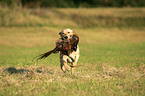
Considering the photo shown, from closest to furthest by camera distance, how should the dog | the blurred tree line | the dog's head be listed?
the dog < the dog's head < the blurred tree line

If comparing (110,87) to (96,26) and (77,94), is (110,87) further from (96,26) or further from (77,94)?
(96,26)

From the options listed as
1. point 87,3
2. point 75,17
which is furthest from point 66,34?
point 87,3

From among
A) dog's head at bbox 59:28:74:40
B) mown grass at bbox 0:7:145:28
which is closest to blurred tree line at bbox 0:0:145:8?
mown grass at bbox 0:7:145:28

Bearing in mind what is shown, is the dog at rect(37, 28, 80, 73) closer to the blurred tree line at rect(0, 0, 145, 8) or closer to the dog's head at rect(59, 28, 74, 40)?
the dog's head at rect(59, 28, 74, 40)

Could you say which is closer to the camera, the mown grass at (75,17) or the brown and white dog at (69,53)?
the brown and white dog at (69,53)

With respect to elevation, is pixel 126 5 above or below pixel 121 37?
above

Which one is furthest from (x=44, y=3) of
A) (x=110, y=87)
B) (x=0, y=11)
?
(x=110, y=87)

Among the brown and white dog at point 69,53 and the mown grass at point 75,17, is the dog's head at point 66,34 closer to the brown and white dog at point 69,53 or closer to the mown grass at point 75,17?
the brown and white dog at point 69,53

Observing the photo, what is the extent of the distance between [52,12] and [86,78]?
2135 cm

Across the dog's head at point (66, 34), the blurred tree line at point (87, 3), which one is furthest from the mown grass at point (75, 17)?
the dog's head at point (66, 34)

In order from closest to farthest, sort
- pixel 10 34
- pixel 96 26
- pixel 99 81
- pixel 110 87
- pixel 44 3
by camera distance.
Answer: pixel 110 87 → pixel 99 81 → pixel 10 34 → pixel 96 26 → pixel 44 3

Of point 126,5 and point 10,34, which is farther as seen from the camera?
point 126,5

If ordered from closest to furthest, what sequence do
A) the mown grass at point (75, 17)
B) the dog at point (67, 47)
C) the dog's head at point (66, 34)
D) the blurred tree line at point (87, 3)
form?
1. the dog at point (67, 47)
2. the dog's head at point (66, 34)
3. the mown grass at point (75, 17)
4. the blurred tree line at point (87, 3)

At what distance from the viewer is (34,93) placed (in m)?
5.43
